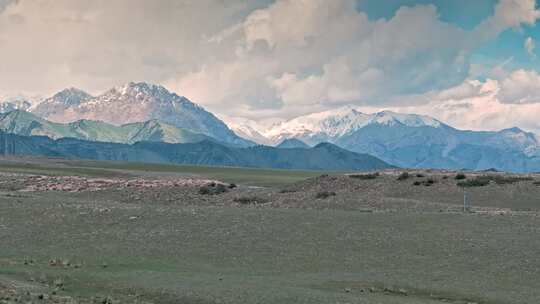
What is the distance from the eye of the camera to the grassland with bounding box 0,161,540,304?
32219 millimetres

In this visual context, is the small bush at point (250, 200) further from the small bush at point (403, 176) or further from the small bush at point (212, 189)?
the small bush at point (403, 176)

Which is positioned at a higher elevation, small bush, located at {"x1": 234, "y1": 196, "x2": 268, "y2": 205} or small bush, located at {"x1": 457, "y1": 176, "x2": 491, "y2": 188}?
small bush, located at {"x1": 457, "y1": 176, "x2": 491, "y2": 188}

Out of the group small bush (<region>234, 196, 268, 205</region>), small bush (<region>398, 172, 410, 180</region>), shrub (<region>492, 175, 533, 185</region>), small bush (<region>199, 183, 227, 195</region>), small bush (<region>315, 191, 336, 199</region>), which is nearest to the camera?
small bush (<region>234, 196, 268, 205</region>)

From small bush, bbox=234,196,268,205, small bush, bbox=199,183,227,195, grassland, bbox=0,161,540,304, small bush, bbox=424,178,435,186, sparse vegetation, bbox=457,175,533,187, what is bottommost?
grassland, bbox=0,161,540,304

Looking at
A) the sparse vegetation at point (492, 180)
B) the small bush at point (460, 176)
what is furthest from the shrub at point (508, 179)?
the small bush at point (460, 176)

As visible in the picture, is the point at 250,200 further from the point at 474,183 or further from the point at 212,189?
the point at 474,183

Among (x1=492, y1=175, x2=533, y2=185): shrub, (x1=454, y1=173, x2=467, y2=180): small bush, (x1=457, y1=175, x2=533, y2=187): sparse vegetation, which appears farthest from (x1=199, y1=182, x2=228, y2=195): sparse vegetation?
(x1=492, y1=175, x2=533, y2=185): shrub

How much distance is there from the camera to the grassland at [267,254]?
106 ft

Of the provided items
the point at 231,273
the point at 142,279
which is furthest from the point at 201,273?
the point at 142,279

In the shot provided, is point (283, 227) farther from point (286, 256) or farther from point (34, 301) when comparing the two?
point (34, 301)

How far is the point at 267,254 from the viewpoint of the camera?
43438 millimetres

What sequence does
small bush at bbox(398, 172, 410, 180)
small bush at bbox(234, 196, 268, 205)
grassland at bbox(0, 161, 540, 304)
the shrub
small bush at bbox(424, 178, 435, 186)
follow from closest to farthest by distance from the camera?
grassland at bbox(0, 161, 540, 304) < small bush at bbox(234, 196, 268, 205) < the shrub < small bush at bbox(424, 178, 435, 186) < small bush at bbox(398, 172, 410, 180)

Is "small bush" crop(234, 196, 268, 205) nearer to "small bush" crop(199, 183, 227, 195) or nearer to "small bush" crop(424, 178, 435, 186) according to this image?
"small bush" crop(199, 183, 227, 195)

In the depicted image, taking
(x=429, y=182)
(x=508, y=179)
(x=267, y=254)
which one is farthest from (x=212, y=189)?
(x=267, y=254)
